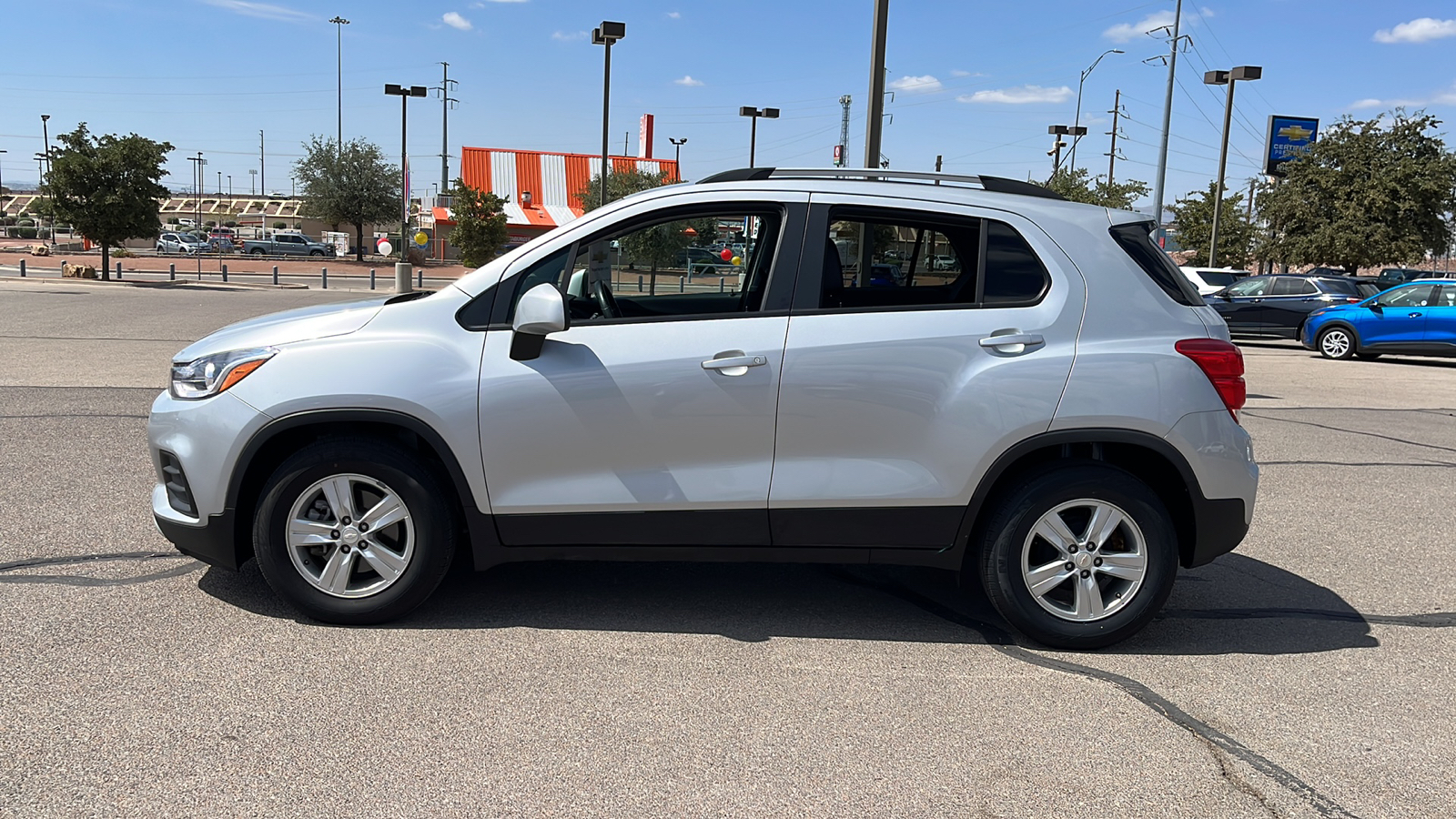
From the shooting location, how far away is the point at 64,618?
4438mm

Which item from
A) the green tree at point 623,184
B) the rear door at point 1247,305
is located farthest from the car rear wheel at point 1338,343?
the green tree at point 623,184

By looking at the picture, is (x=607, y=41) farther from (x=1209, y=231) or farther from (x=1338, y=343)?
(x=1209, y=231)

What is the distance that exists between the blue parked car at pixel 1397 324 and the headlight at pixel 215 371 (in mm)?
20312

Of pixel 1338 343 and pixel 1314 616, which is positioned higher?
pixel 1338 343

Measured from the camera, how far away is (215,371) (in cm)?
443

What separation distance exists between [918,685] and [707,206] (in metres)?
2.08

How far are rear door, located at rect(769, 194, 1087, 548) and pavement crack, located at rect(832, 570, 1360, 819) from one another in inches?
21.6

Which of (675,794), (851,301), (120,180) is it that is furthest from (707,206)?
(120,180)

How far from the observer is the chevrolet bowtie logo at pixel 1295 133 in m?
45.3

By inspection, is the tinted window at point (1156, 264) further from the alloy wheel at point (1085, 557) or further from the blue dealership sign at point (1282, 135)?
the blue dealership sign at point (1282, 135)

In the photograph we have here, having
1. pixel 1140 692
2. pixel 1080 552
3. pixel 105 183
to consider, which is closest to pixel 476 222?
pixel 105 183

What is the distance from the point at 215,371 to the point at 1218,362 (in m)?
4.04

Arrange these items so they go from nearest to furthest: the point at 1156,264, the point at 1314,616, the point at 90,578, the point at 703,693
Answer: the point at 703,693, the point at 1156,264, the point at 90,578, the point at 1314,616

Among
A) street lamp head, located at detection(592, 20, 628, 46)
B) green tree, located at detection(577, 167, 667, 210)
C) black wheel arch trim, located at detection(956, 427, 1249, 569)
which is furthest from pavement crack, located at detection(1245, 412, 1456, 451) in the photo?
green tree, located at detection(577, 167, 667, 210)
